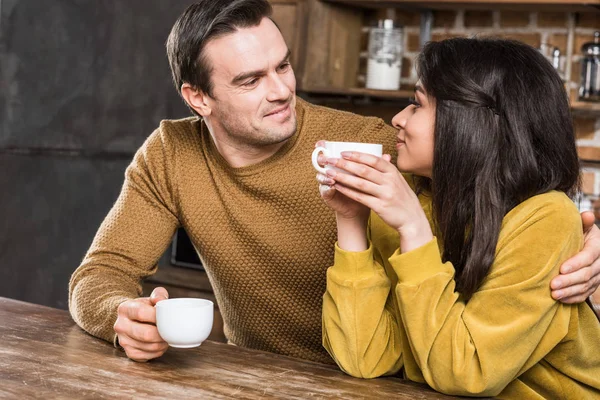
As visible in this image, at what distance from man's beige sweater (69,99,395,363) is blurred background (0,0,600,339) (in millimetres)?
1047

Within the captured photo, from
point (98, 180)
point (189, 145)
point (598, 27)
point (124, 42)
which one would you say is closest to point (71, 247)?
point (98, 180)

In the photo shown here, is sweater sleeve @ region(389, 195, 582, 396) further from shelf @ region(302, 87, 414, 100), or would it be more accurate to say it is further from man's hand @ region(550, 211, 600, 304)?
shelf @ region(302, 87, 414, 100)

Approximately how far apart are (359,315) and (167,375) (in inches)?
11.7

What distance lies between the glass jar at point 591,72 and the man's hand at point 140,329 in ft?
5.59

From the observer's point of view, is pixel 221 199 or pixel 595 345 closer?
pixel 595 345

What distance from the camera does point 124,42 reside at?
3199mm

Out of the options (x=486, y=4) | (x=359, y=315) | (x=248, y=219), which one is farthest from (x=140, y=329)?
(x=486, y=4)

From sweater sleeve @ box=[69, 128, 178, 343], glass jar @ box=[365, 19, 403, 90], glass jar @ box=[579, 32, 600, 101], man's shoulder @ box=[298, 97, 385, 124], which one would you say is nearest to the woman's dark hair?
man's shoulder @ box=[298, 97, 385, 124]

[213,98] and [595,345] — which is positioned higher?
[213,98]

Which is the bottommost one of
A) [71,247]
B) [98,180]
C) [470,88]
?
[71,247]

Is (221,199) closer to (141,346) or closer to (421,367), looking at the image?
(141,346)

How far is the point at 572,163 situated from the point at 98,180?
2.22 metres

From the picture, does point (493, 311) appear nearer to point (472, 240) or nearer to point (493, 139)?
point (472, 240)

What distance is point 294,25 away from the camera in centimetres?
288
